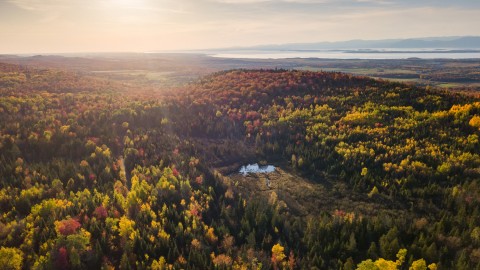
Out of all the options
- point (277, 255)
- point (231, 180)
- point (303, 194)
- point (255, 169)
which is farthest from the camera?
point (255, 169)

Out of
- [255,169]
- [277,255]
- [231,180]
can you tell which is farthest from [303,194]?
[277,255]

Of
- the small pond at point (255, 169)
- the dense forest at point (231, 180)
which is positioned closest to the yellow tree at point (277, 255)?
the dense forest at point (231, 180)

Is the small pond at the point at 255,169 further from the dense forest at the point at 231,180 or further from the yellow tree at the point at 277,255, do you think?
the yellow tree at the point at 277,255

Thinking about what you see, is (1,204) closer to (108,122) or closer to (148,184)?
(148,184)

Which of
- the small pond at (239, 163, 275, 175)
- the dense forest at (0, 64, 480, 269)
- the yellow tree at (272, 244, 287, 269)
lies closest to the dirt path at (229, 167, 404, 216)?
the dense forest at (0, 64, 480, 269)

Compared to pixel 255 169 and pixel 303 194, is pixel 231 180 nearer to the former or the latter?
pixel 255 169

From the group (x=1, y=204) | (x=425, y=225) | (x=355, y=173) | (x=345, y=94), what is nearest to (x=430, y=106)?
(x=345, y=94)
